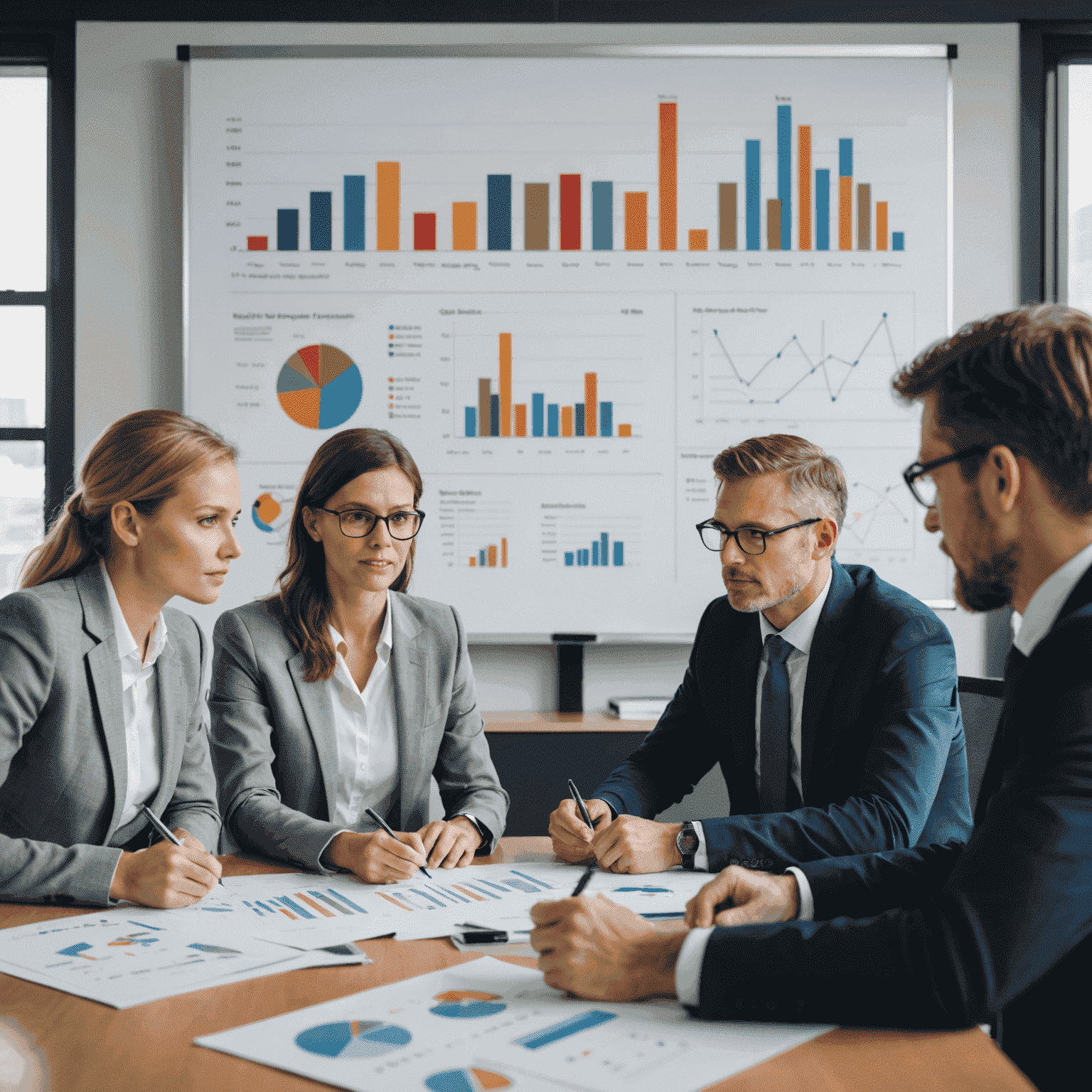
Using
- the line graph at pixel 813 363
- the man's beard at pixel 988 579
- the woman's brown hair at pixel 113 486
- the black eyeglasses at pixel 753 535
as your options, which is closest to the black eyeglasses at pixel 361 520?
the woman's brown hair at pixel 113 486

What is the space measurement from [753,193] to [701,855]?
2415 millimetres

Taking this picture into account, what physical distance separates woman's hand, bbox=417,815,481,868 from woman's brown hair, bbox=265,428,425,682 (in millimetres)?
460

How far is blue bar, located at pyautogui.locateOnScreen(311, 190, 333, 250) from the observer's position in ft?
10.5

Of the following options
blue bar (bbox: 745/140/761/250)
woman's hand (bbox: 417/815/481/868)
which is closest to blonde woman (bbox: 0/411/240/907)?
woman's hand (bbox: 417/815/481/868)

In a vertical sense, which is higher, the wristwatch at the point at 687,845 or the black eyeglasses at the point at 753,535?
the black eyeglasses at the point at 753,535

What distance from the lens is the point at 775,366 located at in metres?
3.23

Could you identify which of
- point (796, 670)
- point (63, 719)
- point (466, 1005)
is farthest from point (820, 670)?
point (63, 719)

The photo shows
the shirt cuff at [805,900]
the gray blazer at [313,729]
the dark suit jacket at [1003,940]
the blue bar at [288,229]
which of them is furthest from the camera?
the blue bar at [288,229]

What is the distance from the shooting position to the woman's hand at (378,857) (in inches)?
56.7

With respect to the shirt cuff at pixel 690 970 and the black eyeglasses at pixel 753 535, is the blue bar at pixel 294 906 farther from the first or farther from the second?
the black eyeglasses at pixel 753 535

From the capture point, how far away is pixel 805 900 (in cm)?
121

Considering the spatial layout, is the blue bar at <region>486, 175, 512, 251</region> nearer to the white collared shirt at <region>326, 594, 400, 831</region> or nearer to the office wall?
the office wall

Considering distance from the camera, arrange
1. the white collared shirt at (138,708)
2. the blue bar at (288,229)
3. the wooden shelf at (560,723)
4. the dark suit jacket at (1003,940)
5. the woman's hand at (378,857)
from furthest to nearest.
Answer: the blue bar at (288,229), the wooden shelf at (560,723), the white collared shirt at (138,708), the woman's hand at (378,857), the dark suit jacket at (1003,940)

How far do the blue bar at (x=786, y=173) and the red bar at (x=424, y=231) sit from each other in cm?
114
